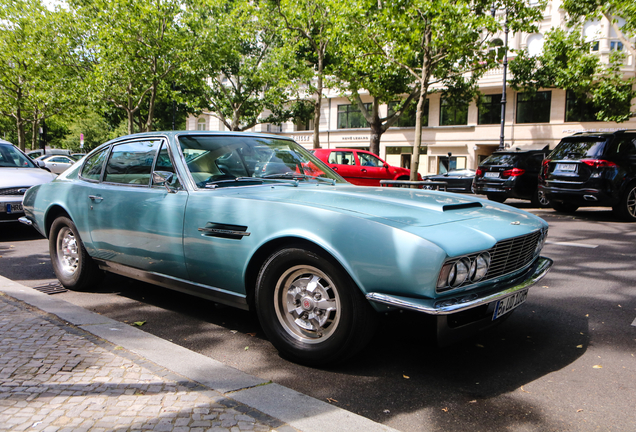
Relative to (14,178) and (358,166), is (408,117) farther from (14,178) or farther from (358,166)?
(14,178)

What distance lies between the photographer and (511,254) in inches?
128

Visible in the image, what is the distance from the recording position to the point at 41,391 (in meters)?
2.74

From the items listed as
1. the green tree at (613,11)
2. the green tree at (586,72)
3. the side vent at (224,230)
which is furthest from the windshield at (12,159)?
the green tree at (586,72)

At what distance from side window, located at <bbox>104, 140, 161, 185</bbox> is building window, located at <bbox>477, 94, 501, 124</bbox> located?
107ft

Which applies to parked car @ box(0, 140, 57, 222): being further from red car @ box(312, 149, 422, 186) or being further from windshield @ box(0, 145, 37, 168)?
red car @ box(312, 149, 422, 186)

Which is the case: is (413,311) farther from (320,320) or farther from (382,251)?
(320,320)

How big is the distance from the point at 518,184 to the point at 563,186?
2.40 m

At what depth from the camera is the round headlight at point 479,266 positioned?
292 centimetres

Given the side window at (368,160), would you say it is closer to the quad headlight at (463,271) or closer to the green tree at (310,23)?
the green tree at (310,23)

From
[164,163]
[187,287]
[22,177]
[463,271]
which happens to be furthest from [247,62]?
[463,271]

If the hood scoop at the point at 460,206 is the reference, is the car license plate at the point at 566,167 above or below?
above

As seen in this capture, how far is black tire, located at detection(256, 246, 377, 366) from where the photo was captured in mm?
2973

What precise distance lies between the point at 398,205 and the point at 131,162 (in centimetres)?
254

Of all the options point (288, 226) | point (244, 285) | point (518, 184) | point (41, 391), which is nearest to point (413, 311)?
Answer: point (288, 226)
